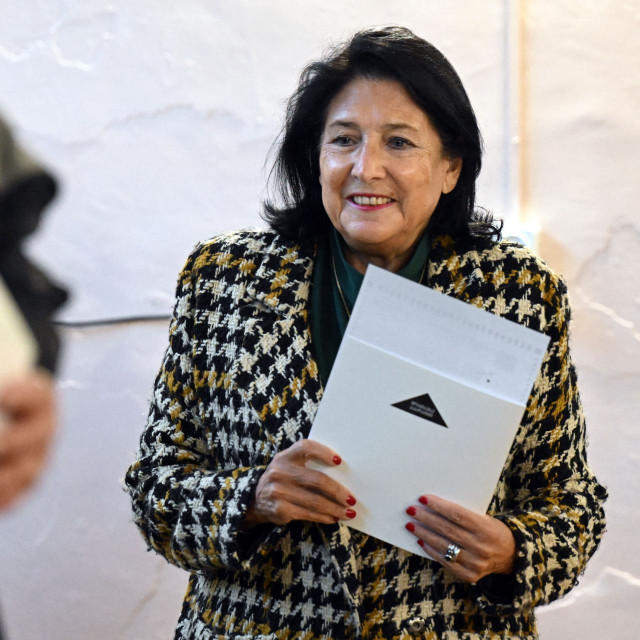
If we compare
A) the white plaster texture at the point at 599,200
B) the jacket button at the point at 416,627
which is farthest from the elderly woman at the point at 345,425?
the white plaster texture at the point at 599,200

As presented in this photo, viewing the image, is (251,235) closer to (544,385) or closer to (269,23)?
(544,385)

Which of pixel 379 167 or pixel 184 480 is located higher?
pixel 379 167

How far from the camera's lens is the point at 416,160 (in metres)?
1.51

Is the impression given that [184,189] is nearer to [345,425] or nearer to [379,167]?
[379,167]

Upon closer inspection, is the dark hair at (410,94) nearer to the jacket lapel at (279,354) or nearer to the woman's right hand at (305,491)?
the jacket lapel at (279,354)

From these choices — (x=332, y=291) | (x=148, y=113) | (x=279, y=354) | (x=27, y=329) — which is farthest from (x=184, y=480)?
(x=148, y=113)

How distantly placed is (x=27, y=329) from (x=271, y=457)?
1.03 metres

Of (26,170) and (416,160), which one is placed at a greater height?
(416,160)

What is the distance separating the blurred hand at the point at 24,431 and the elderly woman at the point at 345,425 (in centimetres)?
86

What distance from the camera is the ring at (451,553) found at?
130 centimetres

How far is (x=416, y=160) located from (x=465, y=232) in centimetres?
16

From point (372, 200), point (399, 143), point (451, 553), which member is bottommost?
point (451, 553)

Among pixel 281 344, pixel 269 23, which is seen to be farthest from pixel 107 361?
pixel 281 344

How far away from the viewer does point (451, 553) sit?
1.30m
